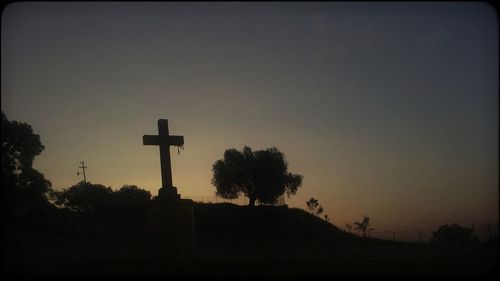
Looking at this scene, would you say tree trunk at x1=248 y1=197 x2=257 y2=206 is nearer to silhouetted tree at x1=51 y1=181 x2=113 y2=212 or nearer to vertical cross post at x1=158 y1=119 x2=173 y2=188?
silhouetted tree at x1=51 y1=181 x2=113 y2=212

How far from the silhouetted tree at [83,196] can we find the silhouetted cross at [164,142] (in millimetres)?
25507

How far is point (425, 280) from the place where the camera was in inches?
395

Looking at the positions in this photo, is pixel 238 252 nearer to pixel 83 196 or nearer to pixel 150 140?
pixel 150 140

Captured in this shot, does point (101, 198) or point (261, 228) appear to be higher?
point (101, 198)

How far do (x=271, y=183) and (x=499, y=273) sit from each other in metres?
40.7

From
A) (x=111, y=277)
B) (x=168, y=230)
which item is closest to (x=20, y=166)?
(x=168, y=230)

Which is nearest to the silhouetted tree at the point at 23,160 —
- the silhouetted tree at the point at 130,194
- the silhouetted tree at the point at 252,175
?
the silhouetted tree at the point at 130,194

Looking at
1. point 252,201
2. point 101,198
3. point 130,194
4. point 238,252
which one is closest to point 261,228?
point 252,201

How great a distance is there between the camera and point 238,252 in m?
23.4

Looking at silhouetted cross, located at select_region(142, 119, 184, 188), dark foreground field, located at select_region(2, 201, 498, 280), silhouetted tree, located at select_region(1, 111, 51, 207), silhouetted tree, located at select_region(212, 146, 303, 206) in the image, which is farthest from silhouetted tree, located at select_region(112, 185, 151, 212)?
silhouetted cross, located at select_region(142, 119, 184, 188)

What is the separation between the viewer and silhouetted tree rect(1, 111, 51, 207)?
1052 inches

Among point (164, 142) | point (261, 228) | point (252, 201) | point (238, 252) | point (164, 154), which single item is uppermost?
point (164, 142)

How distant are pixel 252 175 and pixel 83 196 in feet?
61.3

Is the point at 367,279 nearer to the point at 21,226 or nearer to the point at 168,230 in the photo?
the point at 168,230
